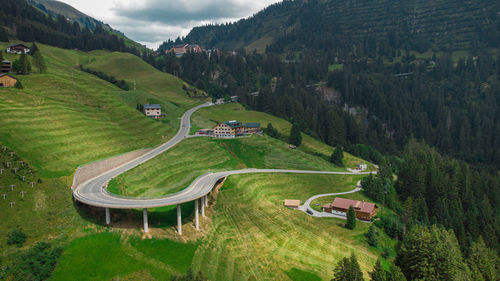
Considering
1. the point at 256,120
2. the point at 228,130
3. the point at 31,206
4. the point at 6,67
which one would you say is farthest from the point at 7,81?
the point at 256,120

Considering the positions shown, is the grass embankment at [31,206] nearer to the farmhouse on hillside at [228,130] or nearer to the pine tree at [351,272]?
the pine tree at [351,272]

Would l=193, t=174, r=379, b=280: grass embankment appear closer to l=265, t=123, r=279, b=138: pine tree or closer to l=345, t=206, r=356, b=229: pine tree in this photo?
l=345, t=206, r=356, b=229: pine tree

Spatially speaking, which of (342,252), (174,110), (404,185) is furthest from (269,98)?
(342,252)

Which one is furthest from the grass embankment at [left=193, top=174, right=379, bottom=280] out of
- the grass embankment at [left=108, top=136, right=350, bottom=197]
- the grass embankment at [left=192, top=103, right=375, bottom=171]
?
the grass embankment at [left=192, top=103, right=375, bottom=171]

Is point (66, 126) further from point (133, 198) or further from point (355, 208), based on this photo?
point (355, 208)

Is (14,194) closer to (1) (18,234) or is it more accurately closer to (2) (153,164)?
(1) (18,234)

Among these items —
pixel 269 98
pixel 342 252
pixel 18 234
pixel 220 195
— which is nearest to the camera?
pixel 18 234

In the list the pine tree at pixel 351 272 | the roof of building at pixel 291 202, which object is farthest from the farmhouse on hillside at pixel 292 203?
the pine tree at pixel 351 272
